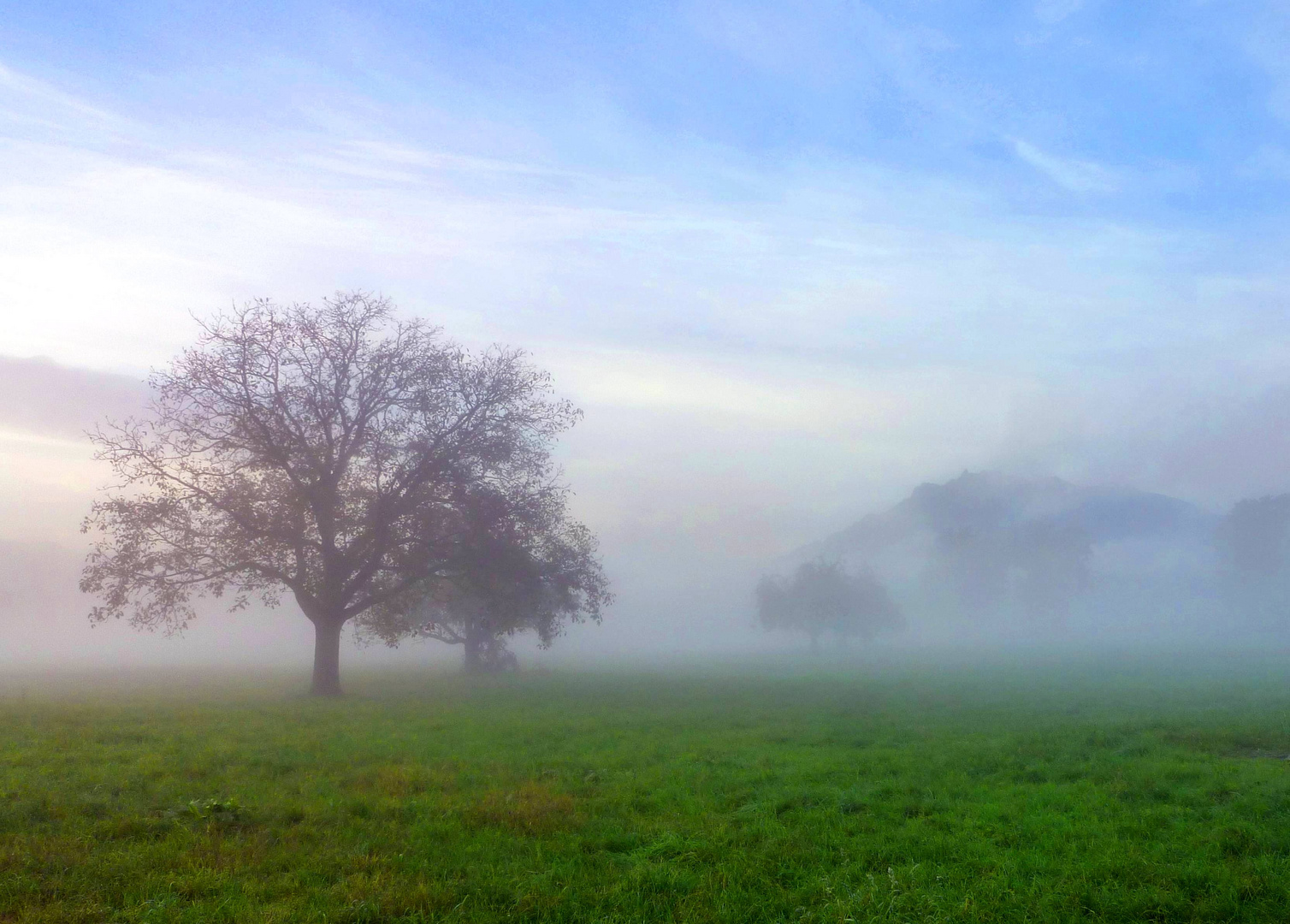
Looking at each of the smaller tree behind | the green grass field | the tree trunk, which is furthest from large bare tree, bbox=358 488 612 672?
the smaller tree behind

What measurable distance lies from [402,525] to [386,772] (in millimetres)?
18933

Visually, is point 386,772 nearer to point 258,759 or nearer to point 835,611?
point 258,759

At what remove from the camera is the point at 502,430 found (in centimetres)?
3194

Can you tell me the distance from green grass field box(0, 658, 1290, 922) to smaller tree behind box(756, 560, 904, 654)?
82895 mm

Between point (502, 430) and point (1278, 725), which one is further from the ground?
point (502, 430)

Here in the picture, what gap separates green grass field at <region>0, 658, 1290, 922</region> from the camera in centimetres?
766

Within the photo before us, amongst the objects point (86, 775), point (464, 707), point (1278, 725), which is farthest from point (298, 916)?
point (1278, 725)

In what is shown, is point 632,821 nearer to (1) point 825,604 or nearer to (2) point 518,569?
(2) point 518,569

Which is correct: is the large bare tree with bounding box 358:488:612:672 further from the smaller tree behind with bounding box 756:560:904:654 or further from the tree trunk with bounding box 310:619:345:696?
the smaller tree behind with bounding box 756:560:904:654

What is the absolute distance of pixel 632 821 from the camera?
10.5 metres

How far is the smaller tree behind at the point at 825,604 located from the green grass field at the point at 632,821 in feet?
272

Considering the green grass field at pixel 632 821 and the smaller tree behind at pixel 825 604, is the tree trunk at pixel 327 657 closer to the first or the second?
the green grass field at pixel 632 821

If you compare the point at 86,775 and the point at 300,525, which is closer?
the point at 86,775

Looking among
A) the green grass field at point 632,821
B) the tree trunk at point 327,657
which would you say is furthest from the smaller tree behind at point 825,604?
the green grass field at point 632,821
